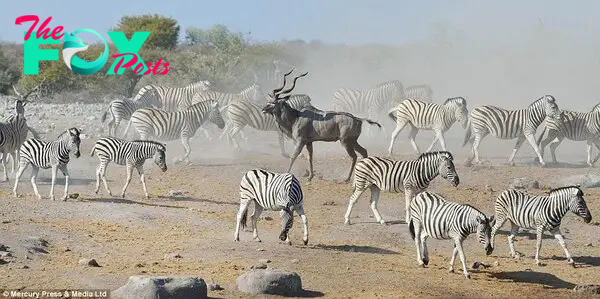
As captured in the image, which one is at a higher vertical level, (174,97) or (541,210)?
(174,97)

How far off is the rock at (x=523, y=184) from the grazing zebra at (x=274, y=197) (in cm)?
713

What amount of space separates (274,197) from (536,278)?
11.6 feet

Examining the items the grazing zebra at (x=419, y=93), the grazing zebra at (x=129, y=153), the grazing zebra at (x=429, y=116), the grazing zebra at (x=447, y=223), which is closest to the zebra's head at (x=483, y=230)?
the grazing zebra at (x=447, y=223)

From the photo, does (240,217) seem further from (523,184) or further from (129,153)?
(523,184)

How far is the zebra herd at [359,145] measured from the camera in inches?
543

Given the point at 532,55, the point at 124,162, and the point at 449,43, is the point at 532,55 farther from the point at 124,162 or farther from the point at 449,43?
the point at 124,162

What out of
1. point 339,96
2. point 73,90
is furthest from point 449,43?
point 339,96

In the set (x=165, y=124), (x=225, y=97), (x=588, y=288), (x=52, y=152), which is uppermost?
(x=225, y=97)

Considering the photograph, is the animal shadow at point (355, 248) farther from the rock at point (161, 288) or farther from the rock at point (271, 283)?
the rock at point (161, 288)

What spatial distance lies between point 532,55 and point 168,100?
30.6 meters

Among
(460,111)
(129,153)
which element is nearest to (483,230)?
(129,153)

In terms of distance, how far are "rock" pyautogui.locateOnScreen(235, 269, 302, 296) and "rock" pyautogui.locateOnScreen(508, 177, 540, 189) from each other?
9.55 m

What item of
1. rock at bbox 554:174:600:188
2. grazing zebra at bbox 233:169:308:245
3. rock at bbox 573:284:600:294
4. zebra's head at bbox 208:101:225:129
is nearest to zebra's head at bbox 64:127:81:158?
grazing zebra at bbox 233:169:308:245

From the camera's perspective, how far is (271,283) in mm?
11352
